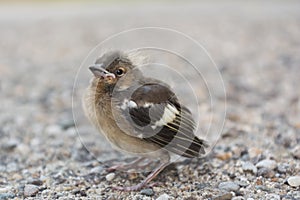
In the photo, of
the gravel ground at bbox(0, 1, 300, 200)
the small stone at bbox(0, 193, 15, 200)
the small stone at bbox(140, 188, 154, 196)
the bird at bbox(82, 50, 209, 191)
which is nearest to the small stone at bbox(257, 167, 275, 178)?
the gravel ground at bbox(0, 1, 300, 200)

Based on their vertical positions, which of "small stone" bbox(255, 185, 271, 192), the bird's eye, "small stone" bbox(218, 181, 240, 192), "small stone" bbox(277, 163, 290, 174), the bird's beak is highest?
the bird's eye

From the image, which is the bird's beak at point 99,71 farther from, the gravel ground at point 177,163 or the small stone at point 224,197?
the small stone at point 224,197

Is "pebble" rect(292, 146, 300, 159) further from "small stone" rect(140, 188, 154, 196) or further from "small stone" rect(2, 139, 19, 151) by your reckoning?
"small stone" rect(2, 139, 19, 151)

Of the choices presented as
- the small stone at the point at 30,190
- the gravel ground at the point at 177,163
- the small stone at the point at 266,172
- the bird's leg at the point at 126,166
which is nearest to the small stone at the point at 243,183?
the gravel ground at the point at 177,163

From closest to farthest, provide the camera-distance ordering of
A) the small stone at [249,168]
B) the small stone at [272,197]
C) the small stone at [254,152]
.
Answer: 1. the small stone at [272,197]
2. the small stone at [249,168]
3. the small stone at [254,152]

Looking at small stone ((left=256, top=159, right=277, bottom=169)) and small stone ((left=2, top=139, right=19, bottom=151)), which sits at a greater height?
small stone ((left=256, top=159, right=277, bottom=169))

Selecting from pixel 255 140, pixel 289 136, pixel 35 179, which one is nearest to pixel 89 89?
pixel 35 179

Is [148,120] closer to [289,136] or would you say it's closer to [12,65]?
[289,136]
